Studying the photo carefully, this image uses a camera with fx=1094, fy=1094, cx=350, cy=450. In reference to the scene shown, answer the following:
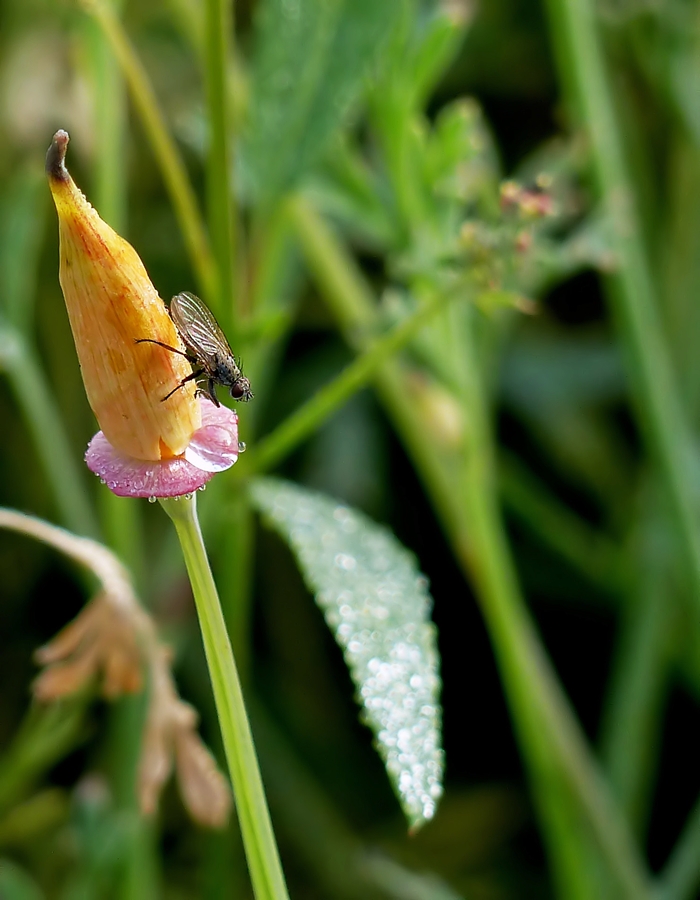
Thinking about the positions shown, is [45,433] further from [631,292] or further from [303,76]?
[631,292]

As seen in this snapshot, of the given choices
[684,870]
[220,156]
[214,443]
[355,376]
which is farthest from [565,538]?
[214,443]

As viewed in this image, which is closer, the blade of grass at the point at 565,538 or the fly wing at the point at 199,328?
the fly wing at the point at 199,328

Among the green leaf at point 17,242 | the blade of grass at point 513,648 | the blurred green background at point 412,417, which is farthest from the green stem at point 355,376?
the green leaf at point 17,242

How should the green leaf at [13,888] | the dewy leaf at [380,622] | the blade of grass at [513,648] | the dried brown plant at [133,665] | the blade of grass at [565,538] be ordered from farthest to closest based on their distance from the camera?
the blade of grass at [565,538], the blade of grass at [513,648], the green leaf at [13,888], the dried brown plant at [133,665], the dewy leaf at [380,622]

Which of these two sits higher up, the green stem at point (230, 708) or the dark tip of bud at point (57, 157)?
the dark tip of bud at point (57, 157)

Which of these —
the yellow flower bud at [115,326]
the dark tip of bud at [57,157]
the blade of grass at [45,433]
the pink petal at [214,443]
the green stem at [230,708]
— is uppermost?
the dark tip of bud at [57,157]

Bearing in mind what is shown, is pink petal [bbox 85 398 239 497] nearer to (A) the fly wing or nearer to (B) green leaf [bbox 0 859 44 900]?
(A) the fly wing

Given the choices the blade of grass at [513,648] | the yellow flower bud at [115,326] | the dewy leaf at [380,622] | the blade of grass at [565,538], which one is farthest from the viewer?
the blade of grass at [565,538]

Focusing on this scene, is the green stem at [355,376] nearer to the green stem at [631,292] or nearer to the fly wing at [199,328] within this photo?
the fly wing at [199,328]
